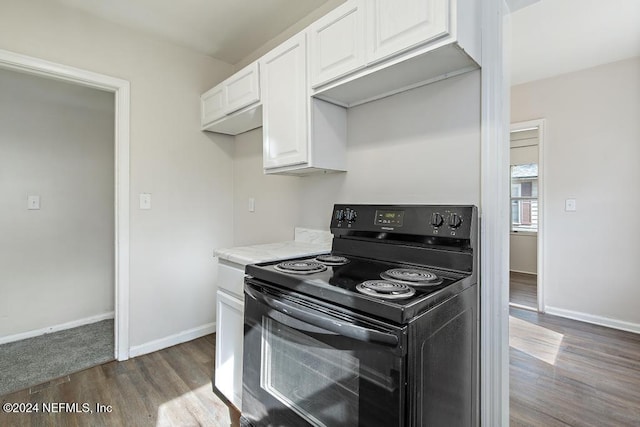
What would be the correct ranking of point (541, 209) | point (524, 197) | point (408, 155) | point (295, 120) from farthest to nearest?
1. point (524, 197)
2. point (541, 209)
3. point (295, 120)
4. point (408, 155)

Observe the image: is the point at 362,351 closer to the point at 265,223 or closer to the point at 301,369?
the point at 301,369

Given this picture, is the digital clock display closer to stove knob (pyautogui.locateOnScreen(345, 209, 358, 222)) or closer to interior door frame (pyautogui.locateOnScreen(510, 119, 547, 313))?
stove knob (pyautogui.locateOnScreen(345, 209, 358, 222))

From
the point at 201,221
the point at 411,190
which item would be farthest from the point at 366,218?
the point at 201,221

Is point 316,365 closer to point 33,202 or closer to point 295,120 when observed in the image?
point 295,120

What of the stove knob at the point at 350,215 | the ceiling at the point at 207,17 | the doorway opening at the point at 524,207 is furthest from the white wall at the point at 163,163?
the doorway opening at the point at 524,207

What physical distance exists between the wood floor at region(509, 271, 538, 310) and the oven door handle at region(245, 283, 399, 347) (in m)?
3.39

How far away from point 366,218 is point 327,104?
27.4 inches

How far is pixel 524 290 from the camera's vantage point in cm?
405

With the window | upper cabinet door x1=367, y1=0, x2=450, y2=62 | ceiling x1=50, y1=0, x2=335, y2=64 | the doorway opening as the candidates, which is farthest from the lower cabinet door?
the window

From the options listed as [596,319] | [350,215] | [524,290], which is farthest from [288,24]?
[524,290]

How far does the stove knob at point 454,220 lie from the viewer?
1.24m

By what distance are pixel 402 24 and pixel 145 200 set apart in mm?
2137

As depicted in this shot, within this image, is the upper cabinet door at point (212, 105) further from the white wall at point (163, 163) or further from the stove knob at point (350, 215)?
the stove knob at point (350, 215)

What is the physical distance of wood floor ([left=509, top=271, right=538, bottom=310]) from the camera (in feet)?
11.7
